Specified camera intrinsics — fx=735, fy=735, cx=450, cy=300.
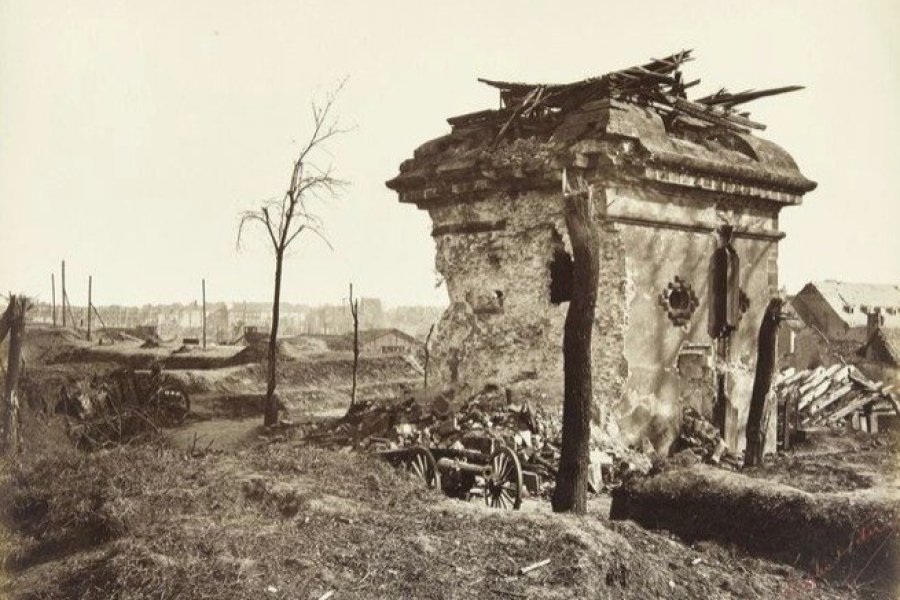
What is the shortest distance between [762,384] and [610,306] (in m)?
2.34

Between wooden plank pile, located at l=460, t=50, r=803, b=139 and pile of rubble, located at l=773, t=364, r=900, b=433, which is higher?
wooden plank pile, located at l=460, t=50, r=803, b=139

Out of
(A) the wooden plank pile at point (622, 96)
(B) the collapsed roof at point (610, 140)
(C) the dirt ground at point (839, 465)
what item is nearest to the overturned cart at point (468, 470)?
(C) the dirt ground at point (839, 465)

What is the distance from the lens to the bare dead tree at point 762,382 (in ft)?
32.3

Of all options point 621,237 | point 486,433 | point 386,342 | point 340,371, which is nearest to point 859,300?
point 386,342

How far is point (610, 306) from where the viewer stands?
Answer: 33.0 ft

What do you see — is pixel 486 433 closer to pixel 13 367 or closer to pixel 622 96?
pixel 622 96

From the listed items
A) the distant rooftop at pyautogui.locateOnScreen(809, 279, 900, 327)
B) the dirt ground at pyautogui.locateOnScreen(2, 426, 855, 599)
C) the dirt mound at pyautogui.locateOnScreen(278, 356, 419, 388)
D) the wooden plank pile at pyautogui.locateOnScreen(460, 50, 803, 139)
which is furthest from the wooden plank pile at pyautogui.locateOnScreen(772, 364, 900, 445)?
the distant rooftop at pyautogui.locateOnScreen(809, 279, 900, 327)

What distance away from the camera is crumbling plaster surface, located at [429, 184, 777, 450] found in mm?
10070

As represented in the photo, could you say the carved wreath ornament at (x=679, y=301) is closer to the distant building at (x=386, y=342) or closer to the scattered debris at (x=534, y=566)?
the scattered debris at (x=534, y=566)

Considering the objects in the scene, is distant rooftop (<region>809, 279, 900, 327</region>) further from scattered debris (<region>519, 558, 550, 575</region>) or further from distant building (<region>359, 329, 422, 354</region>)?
scattered debris (<region>519, 558, 550, 575</region>)

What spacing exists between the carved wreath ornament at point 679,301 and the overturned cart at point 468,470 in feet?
11.3

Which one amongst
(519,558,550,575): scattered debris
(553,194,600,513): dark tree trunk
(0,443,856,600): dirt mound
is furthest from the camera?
(553,194,600,513): dark tree trunk

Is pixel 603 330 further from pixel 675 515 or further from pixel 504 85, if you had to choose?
pixel 504 85

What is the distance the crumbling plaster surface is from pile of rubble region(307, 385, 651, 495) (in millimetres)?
431
